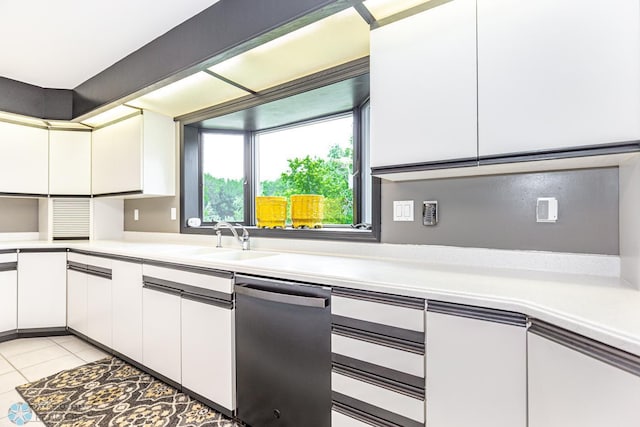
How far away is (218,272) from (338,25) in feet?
4.84

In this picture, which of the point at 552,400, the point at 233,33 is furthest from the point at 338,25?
the point at 552,400

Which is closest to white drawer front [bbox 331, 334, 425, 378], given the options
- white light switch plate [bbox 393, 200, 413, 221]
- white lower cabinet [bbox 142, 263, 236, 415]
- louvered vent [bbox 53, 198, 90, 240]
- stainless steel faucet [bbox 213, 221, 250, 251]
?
white lower cabinet [bbox 142, 263, 236, 415]

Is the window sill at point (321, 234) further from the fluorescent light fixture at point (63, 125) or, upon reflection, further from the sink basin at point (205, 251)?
the fluorescent light fixture at point (63, 125)

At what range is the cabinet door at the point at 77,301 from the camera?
2904 millimetres

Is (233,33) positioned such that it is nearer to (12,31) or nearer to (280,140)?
(280,140)

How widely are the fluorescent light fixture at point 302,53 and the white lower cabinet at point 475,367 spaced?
4.73ft

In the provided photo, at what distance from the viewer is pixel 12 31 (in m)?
2.37

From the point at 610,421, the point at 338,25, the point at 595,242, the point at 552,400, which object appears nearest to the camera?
the point at 610,421

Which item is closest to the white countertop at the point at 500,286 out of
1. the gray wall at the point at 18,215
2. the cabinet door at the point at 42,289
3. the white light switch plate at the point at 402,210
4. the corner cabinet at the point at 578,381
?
the corner cabinet at the point at 578,381

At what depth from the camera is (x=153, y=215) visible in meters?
3.44

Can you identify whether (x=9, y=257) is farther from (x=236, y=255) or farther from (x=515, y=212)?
(x=515, y=212)

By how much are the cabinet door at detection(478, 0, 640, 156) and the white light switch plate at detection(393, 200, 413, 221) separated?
57 cm

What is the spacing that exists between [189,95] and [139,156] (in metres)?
0.79

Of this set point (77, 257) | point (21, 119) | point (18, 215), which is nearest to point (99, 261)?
point (77, 257)
